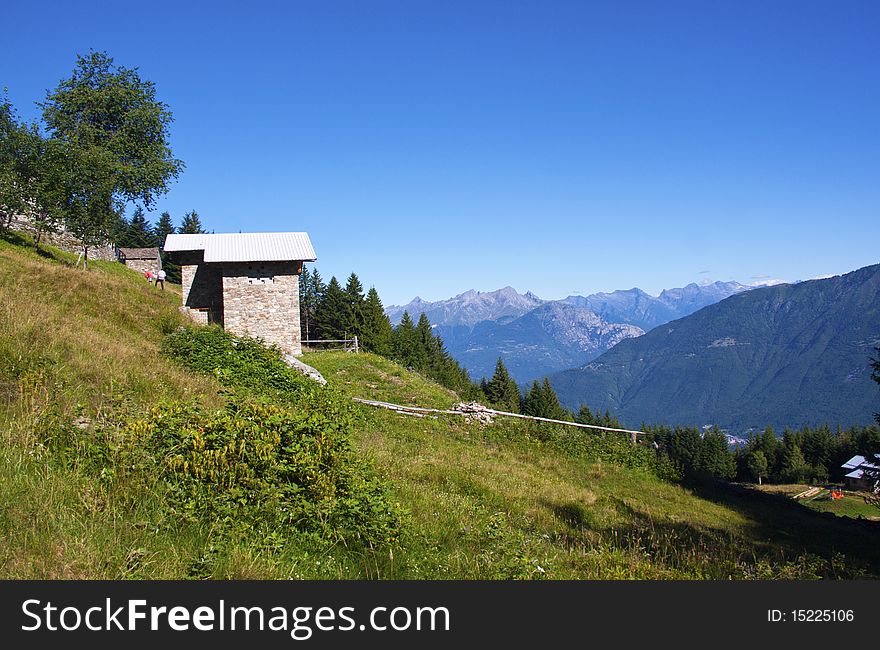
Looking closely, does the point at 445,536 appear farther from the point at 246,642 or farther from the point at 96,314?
the point at 96,314

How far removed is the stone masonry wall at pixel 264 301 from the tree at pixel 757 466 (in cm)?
9651

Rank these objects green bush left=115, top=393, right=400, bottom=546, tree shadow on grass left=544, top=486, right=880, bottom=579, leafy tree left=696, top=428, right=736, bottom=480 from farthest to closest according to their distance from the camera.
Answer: leafy tree left=696, top=428, right=736, bottom=480 < tree shadow on grass left=544, top=486, right=880, bottom=579 < green bush left=115, top=393, right=400, bottom=546

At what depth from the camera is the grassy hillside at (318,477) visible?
4.80 metres

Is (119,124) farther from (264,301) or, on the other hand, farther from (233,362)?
(233,362)

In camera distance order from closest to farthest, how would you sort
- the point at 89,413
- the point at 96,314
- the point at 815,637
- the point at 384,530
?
the point at 815,637
the point at 384,530
the point at 89,413
the point at 96,314

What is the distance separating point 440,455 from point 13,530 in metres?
11.3

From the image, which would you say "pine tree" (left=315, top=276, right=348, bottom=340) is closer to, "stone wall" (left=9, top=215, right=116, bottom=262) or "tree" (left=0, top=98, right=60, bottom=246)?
"stone wall" (left=9, top=215, right=116, bottom=262)

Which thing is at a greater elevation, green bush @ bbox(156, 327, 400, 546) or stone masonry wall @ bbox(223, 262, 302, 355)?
stone masonry wall @ bbox(223, 262, 302, 355)

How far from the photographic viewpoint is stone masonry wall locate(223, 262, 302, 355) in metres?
31.0

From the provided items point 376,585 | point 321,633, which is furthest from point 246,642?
point 376,585

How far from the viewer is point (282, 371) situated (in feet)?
54.5

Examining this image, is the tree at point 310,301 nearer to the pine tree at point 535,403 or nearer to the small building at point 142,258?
the small building at point 142,258

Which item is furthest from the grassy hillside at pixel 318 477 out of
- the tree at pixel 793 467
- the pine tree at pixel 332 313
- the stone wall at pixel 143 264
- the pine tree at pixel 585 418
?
the tree at pixel 793 467

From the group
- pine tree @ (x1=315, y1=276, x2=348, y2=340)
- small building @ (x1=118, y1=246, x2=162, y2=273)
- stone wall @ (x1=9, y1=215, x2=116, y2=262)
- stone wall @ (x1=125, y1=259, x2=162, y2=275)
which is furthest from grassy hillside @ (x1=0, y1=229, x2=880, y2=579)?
pine tree @ (x1=315, y1=276, x2=348, y2=340)
